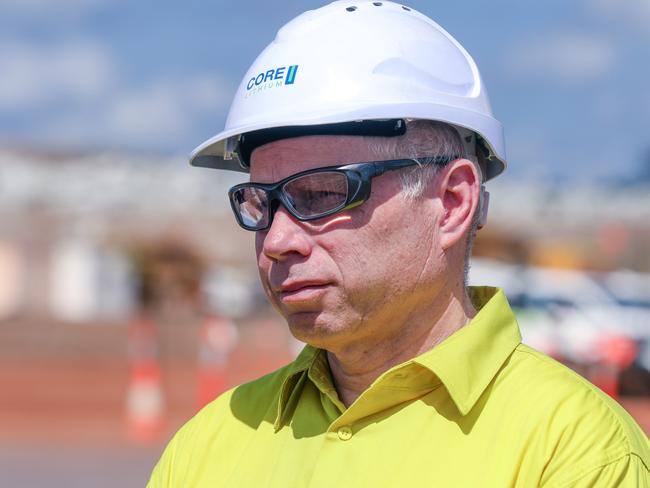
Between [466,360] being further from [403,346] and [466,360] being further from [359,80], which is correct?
[359,80]

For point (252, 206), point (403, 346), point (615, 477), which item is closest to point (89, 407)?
point (252, 206)

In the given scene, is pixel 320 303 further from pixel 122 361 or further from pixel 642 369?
pixel 122 361

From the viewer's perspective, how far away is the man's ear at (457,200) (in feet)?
7.92

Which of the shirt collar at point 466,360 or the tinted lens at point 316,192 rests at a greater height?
the tinted lens at point 316,192

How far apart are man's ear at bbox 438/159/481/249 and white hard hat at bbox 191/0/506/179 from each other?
9 centimetres

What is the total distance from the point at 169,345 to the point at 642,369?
12414mm

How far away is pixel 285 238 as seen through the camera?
234 centimetres

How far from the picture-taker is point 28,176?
140ft

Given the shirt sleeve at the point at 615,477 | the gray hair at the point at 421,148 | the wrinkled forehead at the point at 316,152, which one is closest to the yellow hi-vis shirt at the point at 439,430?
the shirt sleeve at the point at 615,477

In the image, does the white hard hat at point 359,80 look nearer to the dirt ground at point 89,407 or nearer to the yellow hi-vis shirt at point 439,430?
the yellow hi-vis shirt at point 439,430

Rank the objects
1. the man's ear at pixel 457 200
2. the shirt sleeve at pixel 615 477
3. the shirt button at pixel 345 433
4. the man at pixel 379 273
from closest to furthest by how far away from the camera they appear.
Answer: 1. the shirt sleeve at pixel 615 477
2. the man at pixel 379 273
3. the shirt button at pixel 345 433
4. the man's ear at pixel 457 200

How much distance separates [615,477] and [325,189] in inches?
31.0

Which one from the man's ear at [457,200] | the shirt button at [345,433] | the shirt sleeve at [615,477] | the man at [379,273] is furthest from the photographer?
the man's ear at [457,200]

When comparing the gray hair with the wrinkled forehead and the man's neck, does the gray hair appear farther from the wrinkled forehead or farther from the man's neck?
the man's neck
